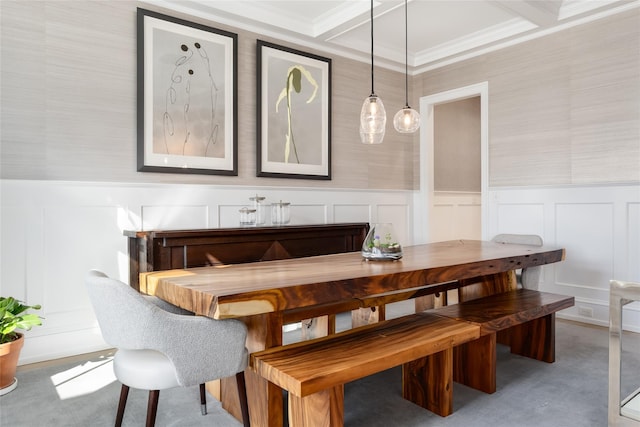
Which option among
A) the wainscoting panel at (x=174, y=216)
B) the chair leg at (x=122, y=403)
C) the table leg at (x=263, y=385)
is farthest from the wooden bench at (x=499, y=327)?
the wainscoting panel at (x=174, y=216)

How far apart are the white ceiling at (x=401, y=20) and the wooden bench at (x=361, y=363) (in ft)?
8.66

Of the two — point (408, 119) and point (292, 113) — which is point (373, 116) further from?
point (292, 113)

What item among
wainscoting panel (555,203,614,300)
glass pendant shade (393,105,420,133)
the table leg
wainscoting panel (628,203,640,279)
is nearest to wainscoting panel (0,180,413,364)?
glass pendant shade (393,105,420,133)

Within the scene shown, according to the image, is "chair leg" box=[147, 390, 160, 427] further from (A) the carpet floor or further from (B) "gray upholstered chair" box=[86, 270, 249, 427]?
(A) the carpet floor

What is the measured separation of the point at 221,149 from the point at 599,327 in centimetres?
353

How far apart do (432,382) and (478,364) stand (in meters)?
0.40

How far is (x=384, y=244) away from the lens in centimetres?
235

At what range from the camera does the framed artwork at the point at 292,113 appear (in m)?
3.95

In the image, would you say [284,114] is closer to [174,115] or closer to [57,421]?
[174,115]

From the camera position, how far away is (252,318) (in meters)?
1.91

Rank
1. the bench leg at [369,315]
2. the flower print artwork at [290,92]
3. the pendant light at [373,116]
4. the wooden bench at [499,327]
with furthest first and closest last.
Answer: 1. the flower print artwork at [290,92]
2. the bench leg at [369,315]
3. the pendant light at [373,116]
4. the wooden bench at [499,327]

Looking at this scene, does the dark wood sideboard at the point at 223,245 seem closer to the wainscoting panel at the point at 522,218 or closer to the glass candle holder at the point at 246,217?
the glass candle holder at the point at 246,217

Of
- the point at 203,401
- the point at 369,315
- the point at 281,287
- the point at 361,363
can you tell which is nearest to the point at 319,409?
the point at 361,363

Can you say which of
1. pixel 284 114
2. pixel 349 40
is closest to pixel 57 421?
pixel 284 114
